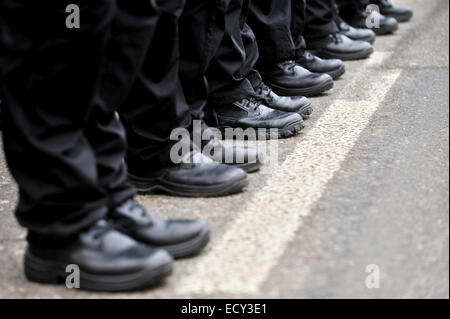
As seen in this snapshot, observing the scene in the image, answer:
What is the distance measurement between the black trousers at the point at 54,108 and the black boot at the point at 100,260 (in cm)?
5

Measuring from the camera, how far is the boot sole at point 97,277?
1.93 meters

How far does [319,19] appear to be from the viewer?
4312 mm

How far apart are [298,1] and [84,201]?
85.7 inches

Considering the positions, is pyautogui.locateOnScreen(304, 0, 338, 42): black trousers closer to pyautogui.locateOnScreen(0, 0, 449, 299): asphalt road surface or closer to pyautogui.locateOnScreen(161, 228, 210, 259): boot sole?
pyautogui.locateOnScreen(0, 0, 449, 299): asphalt road surface

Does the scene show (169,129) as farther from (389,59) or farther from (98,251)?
(389,59)

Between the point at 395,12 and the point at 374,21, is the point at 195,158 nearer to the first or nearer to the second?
the point at 374,21

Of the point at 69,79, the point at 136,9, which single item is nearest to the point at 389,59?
the point at 136,9

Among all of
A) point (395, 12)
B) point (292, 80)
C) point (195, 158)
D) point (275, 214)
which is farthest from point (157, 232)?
point (395, 12)

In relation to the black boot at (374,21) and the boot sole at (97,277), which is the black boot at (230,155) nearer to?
the boot sole at (97,277)

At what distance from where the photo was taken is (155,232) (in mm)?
2100

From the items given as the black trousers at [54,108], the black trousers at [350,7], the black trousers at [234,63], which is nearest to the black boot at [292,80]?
the black trousers at [234,63]

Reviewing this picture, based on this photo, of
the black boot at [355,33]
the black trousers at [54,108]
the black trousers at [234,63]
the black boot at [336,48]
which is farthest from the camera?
the black boot at [355,33]

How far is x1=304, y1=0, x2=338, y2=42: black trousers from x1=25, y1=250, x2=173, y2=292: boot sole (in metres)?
2.55

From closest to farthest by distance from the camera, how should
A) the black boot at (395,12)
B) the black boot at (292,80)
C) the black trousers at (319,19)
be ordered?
the black boot at (292,80)
the black trousers at (319,19)
the black boot at (395,12)
